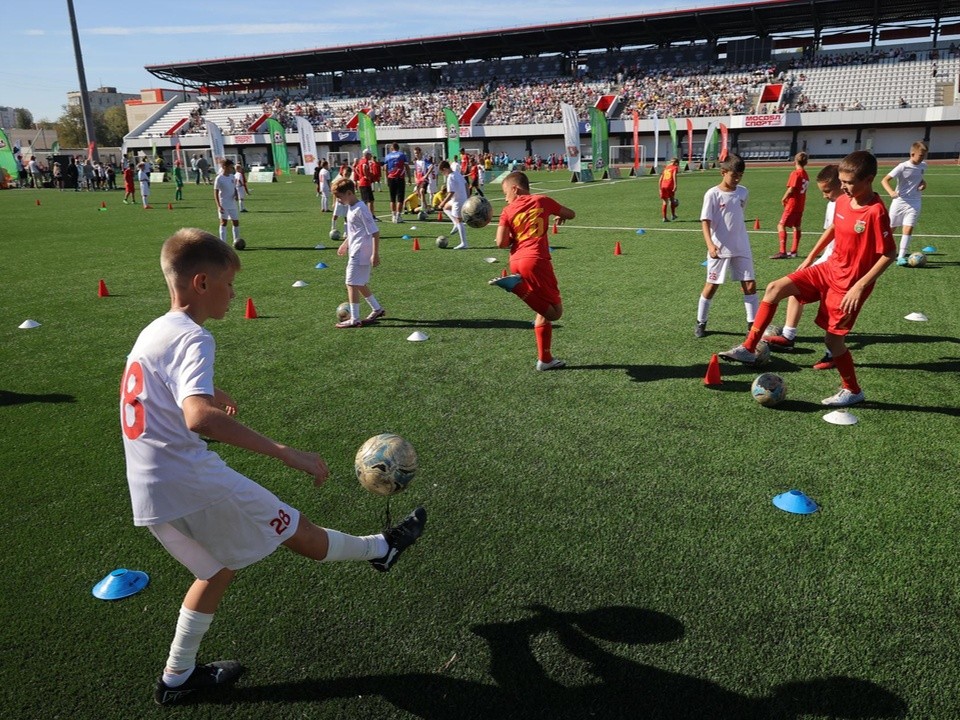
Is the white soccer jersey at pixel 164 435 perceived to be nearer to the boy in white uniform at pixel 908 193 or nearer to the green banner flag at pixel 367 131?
the boy in white uniform at pixel 908 193

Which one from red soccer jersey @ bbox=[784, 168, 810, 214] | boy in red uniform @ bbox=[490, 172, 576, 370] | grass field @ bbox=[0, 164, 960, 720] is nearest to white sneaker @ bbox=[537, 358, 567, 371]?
boy in red uniform @ bbox=[490, 172, 576, 370]

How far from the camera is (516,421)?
5668 mm

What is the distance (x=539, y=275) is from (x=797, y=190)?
816cm

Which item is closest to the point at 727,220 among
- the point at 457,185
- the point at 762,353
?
the point at 762,353

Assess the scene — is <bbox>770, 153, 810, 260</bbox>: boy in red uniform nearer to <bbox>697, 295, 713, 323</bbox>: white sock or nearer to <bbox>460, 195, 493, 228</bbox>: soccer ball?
<bbox>697, 295, 713, 323</bbox>: white sock

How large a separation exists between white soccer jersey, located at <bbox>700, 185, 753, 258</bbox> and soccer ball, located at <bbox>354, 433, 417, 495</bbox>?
17.6 feet

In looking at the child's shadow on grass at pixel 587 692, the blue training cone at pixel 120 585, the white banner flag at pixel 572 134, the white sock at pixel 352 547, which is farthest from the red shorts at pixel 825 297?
the white banner flag at pixel 572 134

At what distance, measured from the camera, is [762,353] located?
6.84 meters

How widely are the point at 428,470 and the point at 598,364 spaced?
295 cm

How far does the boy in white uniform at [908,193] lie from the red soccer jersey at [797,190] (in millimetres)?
1397

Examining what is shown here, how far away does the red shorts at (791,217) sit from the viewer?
41.3 feet

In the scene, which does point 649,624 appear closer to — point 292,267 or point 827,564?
point 827,564

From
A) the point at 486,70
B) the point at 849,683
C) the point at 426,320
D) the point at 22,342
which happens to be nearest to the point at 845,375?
the point at 849,683

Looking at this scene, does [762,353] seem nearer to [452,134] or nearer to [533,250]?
[533,250]
